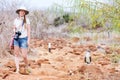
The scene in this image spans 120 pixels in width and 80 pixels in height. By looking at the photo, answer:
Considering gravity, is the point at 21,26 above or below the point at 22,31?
above

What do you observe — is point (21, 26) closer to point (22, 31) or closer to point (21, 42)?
point (22, 31)

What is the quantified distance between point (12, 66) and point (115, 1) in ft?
14.3

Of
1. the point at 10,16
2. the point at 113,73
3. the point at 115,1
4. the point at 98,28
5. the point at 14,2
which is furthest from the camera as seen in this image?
the point at 14,2

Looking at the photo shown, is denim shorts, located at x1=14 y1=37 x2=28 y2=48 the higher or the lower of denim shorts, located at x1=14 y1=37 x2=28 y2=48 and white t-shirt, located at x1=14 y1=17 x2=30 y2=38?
the lower

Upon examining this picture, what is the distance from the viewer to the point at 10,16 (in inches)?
604

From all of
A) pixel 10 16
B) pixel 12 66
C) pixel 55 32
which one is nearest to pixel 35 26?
pixel 55 32

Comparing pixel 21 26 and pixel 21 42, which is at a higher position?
pixel 21 26

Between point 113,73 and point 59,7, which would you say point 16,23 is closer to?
point 59,7

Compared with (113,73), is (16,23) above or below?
above

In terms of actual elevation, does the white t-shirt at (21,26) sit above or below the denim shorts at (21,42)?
above

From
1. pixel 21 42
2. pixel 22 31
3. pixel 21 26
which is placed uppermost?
pixel 21 26

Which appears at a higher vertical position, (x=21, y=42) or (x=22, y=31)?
(x=22, y=31)

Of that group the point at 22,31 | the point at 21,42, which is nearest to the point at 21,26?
the point at 22,31

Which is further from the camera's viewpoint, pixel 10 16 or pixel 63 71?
pixel 10 16
